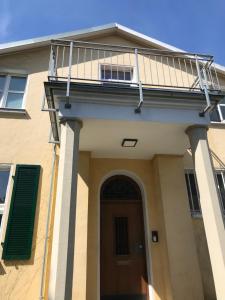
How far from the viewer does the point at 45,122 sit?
6.23 meters

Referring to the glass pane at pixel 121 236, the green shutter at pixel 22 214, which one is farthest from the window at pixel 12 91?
the glass pane at pixel 121 236

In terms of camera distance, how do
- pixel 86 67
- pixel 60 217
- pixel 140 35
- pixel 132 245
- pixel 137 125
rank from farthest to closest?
1. pixel 140 35
2. pixel 86 67
3. pixel 132 245
4. pixel 137 125
5. pixel 60 217

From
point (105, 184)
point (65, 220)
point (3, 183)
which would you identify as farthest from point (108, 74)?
point (65, 220)

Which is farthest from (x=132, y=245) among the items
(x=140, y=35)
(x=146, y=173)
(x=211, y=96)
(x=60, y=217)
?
(x=140, y=35)

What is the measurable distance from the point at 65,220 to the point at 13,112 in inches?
149

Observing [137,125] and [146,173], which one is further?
[146,173]

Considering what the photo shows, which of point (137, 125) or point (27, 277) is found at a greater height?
point (137, 125)

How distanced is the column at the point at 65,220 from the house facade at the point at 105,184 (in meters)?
0.01

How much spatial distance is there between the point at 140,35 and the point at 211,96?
4458 millimetres

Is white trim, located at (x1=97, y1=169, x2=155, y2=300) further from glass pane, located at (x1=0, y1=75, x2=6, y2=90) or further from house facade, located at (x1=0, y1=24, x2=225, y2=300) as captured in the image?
glass pane, located at (x1=0, y1=75, x2=6, y2=90)

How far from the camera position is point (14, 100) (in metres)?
6.45

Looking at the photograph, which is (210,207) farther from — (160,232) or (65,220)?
(65,220)

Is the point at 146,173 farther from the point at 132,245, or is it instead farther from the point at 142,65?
the point at 142,65

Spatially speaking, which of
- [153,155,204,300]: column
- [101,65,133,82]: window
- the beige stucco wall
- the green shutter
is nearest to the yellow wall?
[153,155,204,300]: column
